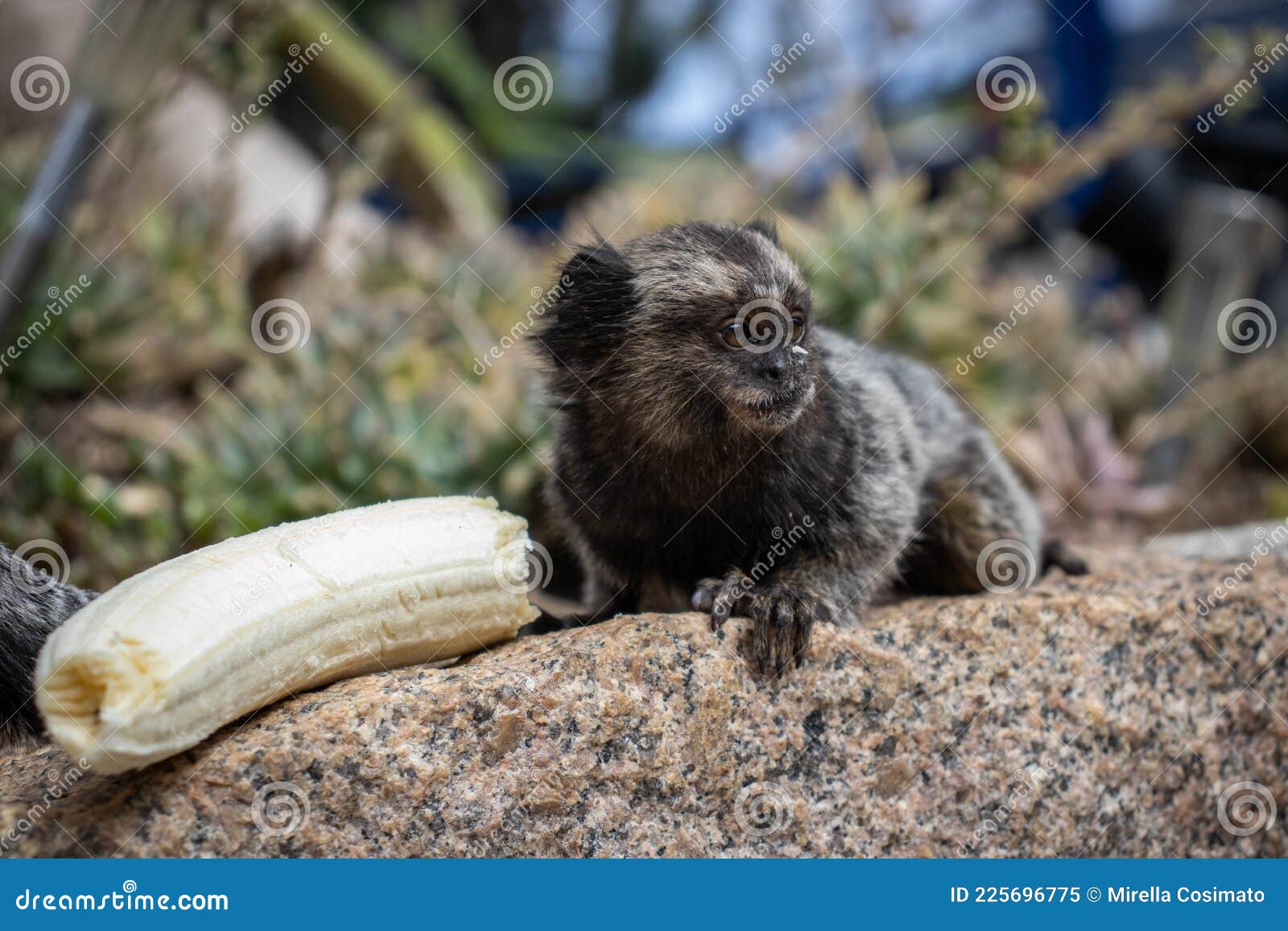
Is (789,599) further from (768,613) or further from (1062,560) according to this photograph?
(1062,560)

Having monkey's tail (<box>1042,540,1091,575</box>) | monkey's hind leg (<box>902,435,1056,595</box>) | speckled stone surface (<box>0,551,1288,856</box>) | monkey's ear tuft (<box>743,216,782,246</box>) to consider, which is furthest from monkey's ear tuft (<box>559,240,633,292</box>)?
monkey's tail (<box>1042,540,1091,575</box>)

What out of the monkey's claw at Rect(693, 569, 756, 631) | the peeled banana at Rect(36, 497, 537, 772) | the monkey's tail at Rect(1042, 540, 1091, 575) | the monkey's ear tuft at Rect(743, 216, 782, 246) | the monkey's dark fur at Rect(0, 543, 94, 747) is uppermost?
the monkey's ear tuft at Rect(743, 216, 782, 246)

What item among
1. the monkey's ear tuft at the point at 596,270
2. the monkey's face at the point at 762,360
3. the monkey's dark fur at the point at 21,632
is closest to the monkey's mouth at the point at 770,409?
the monkey's face at the point at 762,360

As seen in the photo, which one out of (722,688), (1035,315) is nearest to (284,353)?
(722,688)

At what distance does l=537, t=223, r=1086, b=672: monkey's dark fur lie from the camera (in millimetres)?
3182

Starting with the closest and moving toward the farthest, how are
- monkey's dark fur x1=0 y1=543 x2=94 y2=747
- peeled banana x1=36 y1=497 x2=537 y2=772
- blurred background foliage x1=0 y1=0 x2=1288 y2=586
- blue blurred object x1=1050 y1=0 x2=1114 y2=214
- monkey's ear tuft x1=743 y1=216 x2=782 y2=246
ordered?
peeled banana x1=36 y1=497 x2=537 y2=772 → monkey's dark fur x1=0 y1=543 x2=94 y2=747 → monkey's ear tuft x1=743 y1=216 x2=782 y2=246 → blurred background foliage x1=0 y1=0 x2=1288 y2=586 → blue blurred object x1=1050 y1=0 x2=1114 y2=214

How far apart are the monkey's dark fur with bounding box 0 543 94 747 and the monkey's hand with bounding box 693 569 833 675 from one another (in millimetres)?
1827

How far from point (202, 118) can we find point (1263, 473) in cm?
1013

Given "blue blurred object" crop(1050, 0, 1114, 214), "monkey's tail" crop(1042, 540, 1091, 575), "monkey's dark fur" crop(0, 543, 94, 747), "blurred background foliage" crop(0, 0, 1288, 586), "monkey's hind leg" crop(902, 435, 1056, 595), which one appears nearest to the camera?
"monkey's dark fur" crop(0, 543, 94, 747)

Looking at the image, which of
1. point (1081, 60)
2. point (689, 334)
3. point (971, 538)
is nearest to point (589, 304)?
point (689, 334)

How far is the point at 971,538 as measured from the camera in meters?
4.01

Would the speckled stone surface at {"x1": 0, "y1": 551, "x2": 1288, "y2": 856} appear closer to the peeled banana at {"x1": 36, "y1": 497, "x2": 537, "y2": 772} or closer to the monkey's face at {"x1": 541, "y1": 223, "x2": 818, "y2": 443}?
the peeled banana at {"x1": 36, "y1": 497, "x2": 537, "y2": 772}

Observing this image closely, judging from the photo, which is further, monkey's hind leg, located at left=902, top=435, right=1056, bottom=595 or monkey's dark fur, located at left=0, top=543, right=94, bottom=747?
monkey's hind leg, located at left=902, top=435, right=1056, bottom=595

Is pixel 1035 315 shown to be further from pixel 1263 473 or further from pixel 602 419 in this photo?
pixel 602 419
